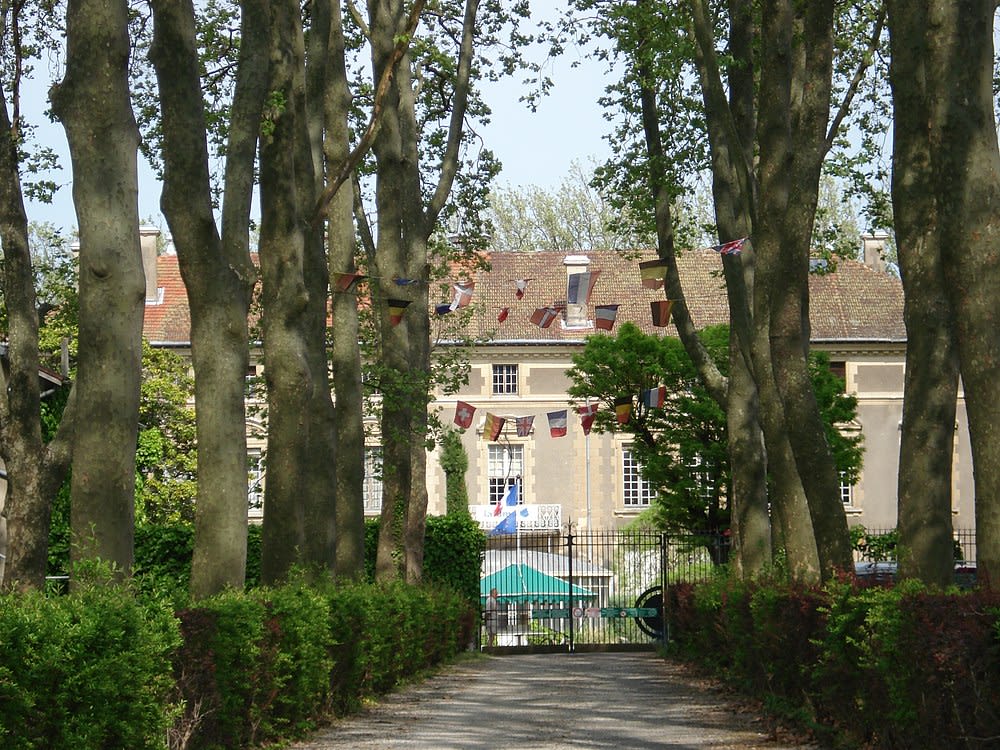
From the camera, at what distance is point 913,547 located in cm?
1154

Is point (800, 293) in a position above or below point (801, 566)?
above

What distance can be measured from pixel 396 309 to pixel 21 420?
6.32m

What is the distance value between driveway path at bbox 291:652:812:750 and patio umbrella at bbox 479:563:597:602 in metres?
12.0

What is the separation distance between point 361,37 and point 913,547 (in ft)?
55.0

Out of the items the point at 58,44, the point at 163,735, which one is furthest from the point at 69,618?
the point at 58,44

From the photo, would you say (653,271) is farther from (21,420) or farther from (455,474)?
(455,474)

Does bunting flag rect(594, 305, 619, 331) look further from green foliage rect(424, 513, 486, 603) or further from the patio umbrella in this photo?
the patio umbrella

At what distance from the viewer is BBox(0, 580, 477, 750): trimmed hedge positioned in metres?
7.33

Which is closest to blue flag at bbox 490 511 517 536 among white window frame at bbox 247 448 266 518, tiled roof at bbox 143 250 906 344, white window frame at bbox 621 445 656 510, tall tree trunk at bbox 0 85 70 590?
white window frame at bbox 621 445 656 510

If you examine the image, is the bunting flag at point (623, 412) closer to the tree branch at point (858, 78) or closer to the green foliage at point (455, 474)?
the green foliage at point (455, 474)

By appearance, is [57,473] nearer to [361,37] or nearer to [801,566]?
[801,566]

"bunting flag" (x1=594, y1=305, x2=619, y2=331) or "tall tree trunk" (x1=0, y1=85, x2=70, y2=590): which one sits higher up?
"bunting flag" (x1=594, y1=305, x2=619, y2=331)

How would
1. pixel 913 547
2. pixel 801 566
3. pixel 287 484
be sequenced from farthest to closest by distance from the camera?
1. pixel 801 566
2. pixel 287 484
3. pixel 913 547

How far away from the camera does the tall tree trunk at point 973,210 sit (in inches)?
379
